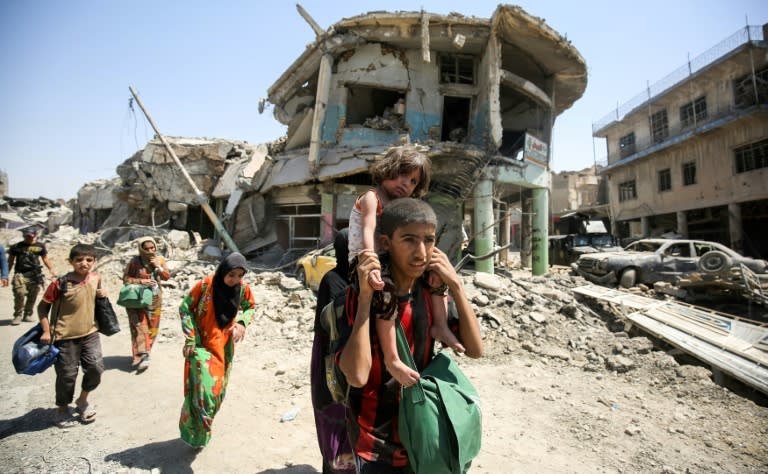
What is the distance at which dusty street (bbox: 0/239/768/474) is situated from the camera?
106 inches

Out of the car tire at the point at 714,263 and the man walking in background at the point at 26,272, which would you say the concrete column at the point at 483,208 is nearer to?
the car tire at the point at 714,263

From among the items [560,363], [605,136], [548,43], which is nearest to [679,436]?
[560,363]

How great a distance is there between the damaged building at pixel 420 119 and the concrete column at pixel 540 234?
4cm

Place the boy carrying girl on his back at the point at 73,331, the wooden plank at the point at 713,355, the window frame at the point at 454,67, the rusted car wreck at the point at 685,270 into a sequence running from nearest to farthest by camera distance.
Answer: the boy carrying girl on his back at the point at 73,331, the wooden plank at the point at 713,355, the rusted car wreck at the point at 685,270, the window frame at the point at 454,67

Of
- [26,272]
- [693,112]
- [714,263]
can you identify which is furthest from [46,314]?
[693,112]

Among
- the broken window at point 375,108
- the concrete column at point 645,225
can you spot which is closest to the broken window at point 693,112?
the concrete column at point 645,225

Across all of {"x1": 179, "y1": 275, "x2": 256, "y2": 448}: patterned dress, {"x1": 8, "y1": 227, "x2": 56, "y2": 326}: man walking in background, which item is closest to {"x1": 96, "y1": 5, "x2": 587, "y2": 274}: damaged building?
{"x1": 8, "y1": 227, "x2": 56, "y2": 326}: man walking in background

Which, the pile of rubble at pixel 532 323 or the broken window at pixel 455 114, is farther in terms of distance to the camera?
the broken window at pixel 455 114

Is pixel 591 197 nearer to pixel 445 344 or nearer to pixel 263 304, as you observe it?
pixel 263 304

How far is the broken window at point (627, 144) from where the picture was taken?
74.4 feet

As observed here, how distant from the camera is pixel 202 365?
2.64 meters

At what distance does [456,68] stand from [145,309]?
1163cm

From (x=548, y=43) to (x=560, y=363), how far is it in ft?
34.9

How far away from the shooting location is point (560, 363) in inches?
197
